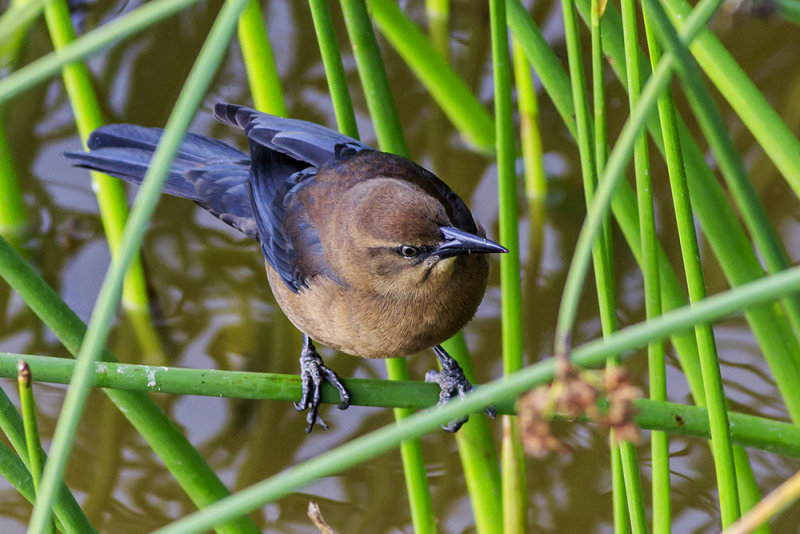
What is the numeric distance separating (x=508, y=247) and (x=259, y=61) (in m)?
1.07

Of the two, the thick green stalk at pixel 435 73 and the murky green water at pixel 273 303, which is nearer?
the murky green water at pixel 273 303

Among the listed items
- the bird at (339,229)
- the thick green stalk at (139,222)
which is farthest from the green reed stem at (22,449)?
the thick green stalk at (139,222)

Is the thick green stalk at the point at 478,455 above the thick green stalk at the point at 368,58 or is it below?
below

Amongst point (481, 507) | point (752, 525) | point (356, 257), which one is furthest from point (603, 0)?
point (481, 507)

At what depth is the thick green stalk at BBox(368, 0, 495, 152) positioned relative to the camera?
272 centimetres

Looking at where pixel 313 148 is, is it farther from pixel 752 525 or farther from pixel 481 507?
pixel 752 525

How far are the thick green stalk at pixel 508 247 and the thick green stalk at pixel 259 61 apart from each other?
91 cm

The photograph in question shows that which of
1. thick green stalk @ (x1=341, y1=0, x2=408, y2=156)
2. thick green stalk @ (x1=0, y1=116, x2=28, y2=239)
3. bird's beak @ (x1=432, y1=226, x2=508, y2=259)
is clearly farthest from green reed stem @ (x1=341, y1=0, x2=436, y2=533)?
thick green stalk @ (x1=0, y1=116, x2=28, y2=239)

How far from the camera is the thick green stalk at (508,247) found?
139 centimetres

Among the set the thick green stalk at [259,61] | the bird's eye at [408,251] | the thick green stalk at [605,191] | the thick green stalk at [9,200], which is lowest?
the thick green stalk at [605,191]

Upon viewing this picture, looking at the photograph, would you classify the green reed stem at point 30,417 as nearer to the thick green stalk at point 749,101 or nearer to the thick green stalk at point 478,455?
the thick green stalk at point 478,455

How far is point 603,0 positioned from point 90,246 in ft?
7.89

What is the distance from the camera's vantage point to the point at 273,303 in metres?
3.13

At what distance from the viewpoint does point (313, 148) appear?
2074mm
